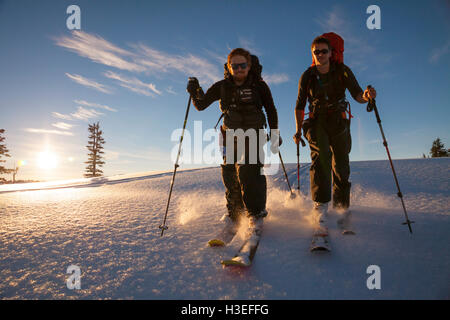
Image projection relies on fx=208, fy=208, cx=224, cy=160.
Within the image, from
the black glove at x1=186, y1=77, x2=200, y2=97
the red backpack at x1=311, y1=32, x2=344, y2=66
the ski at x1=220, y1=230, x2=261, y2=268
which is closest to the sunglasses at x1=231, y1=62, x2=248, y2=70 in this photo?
the black glove at x1=186, y1=77, x2=200, y2=97

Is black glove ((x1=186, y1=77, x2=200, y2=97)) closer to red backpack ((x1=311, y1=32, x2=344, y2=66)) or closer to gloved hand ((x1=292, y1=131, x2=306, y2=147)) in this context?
gloved hand ((x1=292, y1=131, x2=306, y2=147))

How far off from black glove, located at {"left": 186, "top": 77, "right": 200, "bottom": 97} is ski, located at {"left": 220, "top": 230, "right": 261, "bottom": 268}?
7.45ft

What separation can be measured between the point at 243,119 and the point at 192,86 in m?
1.04

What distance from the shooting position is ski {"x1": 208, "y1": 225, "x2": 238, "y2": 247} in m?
2.28

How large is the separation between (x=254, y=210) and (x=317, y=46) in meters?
2.32

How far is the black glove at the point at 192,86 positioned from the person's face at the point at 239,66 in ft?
2.25

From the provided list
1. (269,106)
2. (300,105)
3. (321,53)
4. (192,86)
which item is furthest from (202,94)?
(321,53)

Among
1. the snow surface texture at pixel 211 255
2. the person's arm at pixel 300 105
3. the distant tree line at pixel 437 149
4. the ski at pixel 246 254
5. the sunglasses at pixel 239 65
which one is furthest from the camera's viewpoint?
the distant tree line at pixel 437 149

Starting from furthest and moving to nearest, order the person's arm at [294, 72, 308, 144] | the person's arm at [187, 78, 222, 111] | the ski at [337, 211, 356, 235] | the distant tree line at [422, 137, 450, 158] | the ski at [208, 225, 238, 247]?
the distant tree line at [422, 137, 450, 158]
the person's arm at [187, 78, 222, 111]
the person's arm at [294, 72, 308, 144]
the ski at [337, 211, 356, 235]
the ski at [208, 225, 238, 247]

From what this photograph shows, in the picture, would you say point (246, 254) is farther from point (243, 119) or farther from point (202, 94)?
point (202, 94)

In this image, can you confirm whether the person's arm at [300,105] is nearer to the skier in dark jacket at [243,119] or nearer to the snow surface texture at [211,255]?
the skier in dark jacket at [243,119]

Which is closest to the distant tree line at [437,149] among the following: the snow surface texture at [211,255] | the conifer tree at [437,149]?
the conifer tree at [437,149]

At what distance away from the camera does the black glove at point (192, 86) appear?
10.8ft

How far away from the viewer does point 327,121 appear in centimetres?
291
